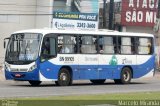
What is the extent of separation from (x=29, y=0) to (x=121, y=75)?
26.0 m

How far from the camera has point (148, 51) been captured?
1457 inches

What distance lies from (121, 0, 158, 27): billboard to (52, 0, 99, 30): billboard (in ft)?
22.8

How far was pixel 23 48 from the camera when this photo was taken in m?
31.3

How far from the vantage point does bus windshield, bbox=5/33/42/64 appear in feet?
102

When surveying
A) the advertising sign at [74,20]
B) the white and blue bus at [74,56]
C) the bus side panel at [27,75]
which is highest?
the advertising sign at [74,20]

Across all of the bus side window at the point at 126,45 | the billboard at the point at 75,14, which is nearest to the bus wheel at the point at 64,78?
the bus side window at the point at 126,45

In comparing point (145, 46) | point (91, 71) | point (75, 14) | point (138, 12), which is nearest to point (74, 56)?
point (91, 71)

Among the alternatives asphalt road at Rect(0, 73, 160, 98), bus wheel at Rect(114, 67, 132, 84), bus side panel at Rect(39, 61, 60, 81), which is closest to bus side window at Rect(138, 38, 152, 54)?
bus wheel at Rect(114, 67, 132, 84)

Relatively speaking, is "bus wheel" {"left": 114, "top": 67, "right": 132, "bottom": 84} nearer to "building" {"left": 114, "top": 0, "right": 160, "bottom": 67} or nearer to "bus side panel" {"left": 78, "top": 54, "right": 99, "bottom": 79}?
"bus side panel" {"left": 78, "top": 54, "right": 99, "bottom": 79}

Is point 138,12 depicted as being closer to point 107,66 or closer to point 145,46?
point 145,46

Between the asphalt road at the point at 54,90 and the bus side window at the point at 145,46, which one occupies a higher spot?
the bus side window at the point at 145,46

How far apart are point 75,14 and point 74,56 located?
26.4 meters

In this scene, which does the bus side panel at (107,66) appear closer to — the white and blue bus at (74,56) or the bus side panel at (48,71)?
the white and blue bus at (74,56)

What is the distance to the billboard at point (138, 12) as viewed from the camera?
68.9 metres
